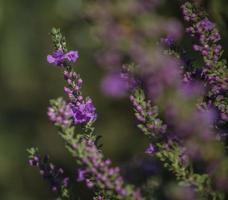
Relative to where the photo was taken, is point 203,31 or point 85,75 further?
point 85,75

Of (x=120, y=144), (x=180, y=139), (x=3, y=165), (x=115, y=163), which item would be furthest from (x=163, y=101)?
(x=3, y=165)

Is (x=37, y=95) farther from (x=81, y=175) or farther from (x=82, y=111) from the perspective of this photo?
(x=81, y=175)

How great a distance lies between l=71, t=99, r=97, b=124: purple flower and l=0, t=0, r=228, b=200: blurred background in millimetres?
2304

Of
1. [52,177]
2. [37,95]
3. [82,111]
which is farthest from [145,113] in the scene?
[37,95]

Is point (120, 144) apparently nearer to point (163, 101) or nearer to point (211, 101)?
point (211, 101)

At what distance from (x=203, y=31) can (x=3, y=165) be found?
329cm

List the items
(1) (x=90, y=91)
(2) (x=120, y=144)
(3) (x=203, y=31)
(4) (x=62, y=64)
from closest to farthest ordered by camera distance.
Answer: (3) (x=203, y=31), (4) (x=62, y=64), (2) (x=120, y=144), (1) (x=90, y=91)

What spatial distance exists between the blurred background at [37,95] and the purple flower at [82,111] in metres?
2.30

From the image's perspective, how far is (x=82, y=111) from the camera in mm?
1830

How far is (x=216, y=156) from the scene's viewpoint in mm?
1403

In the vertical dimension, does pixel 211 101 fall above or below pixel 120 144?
below

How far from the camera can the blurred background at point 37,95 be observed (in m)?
4.45

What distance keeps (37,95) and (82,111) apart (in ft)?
10.9

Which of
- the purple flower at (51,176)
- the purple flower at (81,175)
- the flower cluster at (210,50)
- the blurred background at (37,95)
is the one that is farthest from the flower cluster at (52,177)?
the blurred background at (37,95)
